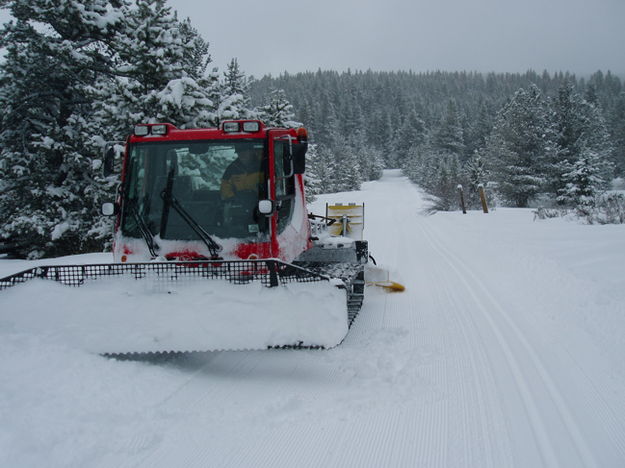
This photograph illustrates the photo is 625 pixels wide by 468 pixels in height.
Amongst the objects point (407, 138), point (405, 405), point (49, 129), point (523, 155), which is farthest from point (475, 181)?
point (407, 138)

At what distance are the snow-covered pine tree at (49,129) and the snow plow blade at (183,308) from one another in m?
10.7

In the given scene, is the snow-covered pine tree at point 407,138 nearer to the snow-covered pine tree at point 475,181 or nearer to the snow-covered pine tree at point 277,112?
the snow-covered pine tree at point 475,181

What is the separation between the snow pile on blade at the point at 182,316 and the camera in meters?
3.91

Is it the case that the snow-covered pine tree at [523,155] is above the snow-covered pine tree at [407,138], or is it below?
below

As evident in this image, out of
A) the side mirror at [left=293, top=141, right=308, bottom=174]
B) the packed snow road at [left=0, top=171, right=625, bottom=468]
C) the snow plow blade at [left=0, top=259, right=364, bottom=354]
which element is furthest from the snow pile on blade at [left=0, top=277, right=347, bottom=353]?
the side mirror at [left=293, top=141, right=308, bottom=174]

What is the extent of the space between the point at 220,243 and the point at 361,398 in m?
2.19

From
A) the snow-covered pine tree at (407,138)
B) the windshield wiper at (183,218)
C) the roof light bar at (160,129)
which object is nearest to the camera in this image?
the windshield wiper at (183,218)

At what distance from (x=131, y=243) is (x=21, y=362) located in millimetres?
1717

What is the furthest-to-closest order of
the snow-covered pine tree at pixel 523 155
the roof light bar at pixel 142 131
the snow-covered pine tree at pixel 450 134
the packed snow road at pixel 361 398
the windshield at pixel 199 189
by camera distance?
the snow-covered pine tree at pixel 450 134 → the snow-covered pine tree at pixel 523 155 → the roof light bar at pixel 142 131 → the windshield at pixel 199 189 → the packed snow road at pixel 361 398

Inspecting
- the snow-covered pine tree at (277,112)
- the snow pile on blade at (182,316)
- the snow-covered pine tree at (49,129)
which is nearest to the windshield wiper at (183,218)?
the snow pile on blade at (182,316)

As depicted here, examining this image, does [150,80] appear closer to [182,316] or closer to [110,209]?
[110,209]

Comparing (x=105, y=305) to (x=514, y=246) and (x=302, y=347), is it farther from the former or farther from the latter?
(x=514, y=246)

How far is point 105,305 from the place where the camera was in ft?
13.2

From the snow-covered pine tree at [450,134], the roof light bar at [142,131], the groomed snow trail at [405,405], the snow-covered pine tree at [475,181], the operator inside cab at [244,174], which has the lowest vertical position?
the groomed snow trail at [405,405]
